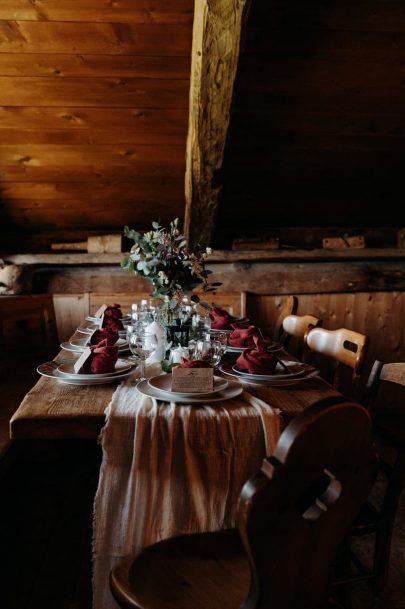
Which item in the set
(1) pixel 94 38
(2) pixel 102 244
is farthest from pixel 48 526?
(1) pixel 94 38

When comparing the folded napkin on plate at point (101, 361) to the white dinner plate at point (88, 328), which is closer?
the folded napkin on plate at point (101, 361)

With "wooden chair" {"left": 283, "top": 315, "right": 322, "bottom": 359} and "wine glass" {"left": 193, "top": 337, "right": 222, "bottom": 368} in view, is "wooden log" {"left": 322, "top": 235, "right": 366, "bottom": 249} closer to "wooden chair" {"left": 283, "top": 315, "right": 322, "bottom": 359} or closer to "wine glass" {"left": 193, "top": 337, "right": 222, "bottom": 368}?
"wooden chair" {"left": 283, "top": 315, "right": 322, "bottom": 359}

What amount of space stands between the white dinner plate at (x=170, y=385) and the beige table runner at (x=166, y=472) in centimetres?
9

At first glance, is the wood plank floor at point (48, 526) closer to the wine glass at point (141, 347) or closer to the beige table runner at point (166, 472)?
the beige table runner at point (166, 472)

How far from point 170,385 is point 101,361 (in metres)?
0.25

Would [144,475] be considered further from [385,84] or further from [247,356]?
[385,84]

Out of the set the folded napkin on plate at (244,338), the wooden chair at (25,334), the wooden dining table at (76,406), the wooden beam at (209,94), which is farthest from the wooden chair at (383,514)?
the wooden chair at (25,334)

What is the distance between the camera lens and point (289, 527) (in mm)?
744

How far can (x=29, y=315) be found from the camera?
2869 mm

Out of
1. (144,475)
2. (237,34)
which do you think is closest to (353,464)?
(144,475)

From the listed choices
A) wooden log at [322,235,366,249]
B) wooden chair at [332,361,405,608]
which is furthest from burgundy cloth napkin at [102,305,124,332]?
wooden log at [322,235,366,249]

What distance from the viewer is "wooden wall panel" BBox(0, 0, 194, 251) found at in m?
2.51

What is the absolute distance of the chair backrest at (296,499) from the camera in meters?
0.70

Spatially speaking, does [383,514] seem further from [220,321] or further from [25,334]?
[25,334]
